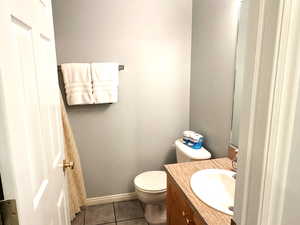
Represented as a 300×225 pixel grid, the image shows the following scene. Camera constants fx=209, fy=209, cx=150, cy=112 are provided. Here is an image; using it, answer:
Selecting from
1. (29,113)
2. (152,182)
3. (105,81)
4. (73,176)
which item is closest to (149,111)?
(105,81)

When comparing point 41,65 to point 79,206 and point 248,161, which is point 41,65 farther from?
point 79,206

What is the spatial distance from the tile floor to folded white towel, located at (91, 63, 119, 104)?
1.19 metres

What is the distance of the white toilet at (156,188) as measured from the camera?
1909 millimetres

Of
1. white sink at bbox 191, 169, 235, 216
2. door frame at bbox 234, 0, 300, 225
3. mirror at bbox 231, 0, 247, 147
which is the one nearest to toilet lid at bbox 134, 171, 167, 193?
white sink at bbox 191, 169, 235, 216

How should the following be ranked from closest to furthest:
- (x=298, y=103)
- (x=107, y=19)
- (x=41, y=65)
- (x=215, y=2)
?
(x=298, y=103), (x=41, y=65), (x=215, y=2), (x=107, y=19)

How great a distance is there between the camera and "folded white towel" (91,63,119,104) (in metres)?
1.99

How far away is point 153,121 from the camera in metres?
2.34

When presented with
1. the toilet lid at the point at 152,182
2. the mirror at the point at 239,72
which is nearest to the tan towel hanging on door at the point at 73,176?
the toilet lid at the point at 152,182

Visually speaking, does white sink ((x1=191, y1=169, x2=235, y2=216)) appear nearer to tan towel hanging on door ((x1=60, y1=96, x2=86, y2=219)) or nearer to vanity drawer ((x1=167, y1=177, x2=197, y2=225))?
vanity drawer ((x1=167, y1=177, x2=197, y2=225))

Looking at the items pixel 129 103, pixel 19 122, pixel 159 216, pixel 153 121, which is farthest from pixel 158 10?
pixel 159 216

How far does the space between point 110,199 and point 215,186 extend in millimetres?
1456

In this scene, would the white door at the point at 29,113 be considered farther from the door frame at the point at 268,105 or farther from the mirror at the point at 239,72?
the mirror at the point at 239,72

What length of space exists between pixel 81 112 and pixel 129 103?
499mm

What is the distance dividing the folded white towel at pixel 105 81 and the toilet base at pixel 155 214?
1132 mm
